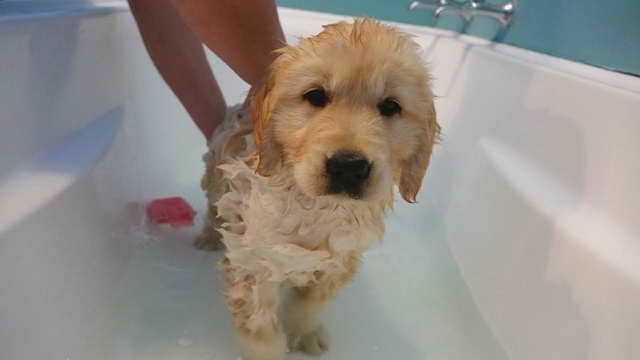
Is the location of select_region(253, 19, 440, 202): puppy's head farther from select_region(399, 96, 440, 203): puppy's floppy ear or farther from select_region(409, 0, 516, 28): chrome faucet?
select_region(409, 0, 516, 28): chrome faucet

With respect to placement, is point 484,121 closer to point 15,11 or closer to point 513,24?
point 513,24

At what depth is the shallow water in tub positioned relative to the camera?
3.83 feet

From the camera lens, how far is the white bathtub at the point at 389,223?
2.93 feet

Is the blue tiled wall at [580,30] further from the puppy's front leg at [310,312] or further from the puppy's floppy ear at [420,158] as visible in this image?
the puppy's front leg at [310,312]

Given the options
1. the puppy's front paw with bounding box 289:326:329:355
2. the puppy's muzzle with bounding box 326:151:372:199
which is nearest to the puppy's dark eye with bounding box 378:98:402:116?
the puppy's muzzle with bounding box 326:151:372:199

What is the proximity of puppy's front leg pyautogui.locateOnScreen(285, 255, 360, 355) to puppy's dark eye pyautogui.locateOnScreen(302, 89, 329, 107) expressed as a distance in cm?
37

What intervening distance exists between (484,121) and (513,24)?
474 mm

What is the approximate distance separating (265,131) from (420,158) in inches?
11.0

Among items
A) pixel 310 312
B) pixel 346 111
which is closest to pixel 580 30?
pixel 346 111

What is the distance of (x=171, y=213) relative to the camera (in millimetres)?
1539

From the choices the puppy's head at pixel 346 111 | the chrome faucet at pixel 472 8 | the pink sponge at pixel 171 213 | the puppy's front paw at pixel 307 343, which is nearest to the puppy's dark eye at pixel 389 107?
the puppy's head at pixel 346 111

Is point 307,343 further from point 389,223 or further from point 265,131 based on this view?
A: point 389,223

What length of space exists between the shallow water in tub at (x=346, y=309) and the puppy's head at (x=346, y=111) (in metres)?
0.50

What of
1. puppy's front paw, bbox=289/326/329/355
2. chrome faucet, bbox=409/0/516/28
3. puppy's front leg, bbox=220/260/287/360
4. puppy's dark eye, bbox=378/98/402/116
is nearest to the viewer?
puppy's dark eye, bbox=378/98/402/116
